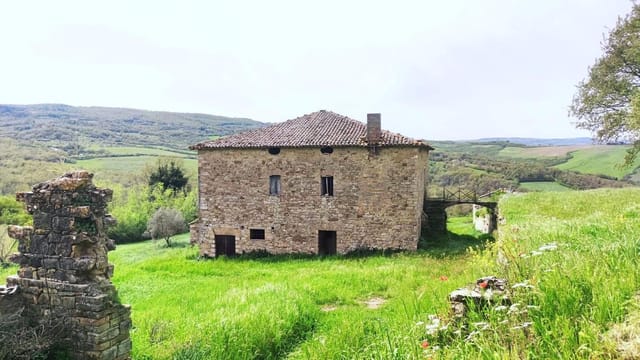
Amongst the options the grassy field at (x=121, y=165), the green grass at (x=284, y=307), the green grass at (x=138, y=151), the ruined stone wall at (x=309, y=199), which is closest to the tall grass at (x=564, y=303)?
the green grass at (x=284, y=307)

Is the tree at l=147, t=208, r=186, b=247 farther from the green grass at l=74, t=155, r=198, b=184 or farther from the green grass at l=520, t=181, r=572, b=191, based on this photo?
the green grass at l=520, t=181, r=572, b=191

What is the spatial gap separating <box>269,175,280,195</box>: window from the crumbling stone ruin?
630 inches

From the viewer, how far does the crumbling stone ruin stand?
600cm

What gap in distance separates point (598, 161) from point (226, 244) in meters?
78.3

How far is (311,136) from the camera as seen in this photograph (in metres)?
22.4

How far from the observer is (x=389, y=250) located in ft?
69.9

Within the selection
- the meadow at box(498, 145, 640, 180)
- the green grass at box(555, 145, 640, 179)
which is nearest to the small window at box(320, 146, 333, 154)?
the meadow at box(498, 145, 640, 180)

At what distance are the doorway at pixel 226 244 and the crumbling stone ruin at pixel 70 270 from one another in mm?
16925

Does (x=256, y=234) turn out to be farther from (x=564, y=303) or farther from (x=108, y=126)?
(x=108, y=126)

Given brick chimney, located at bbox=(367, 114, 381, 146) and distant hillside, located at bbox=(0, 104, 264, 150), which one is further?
distant hillside, located at bbox=(0, 104, 264, 150)

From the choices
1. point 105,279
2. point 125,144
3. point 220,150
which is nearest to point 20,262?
point 105,279

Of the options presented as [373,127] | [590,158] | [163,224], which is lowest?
[163,224]

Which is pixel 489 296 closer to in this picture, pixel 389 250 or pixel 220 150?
pixel 389 250

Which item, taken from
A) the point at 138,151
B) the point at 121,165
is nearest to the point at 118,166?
the point at 121,165
